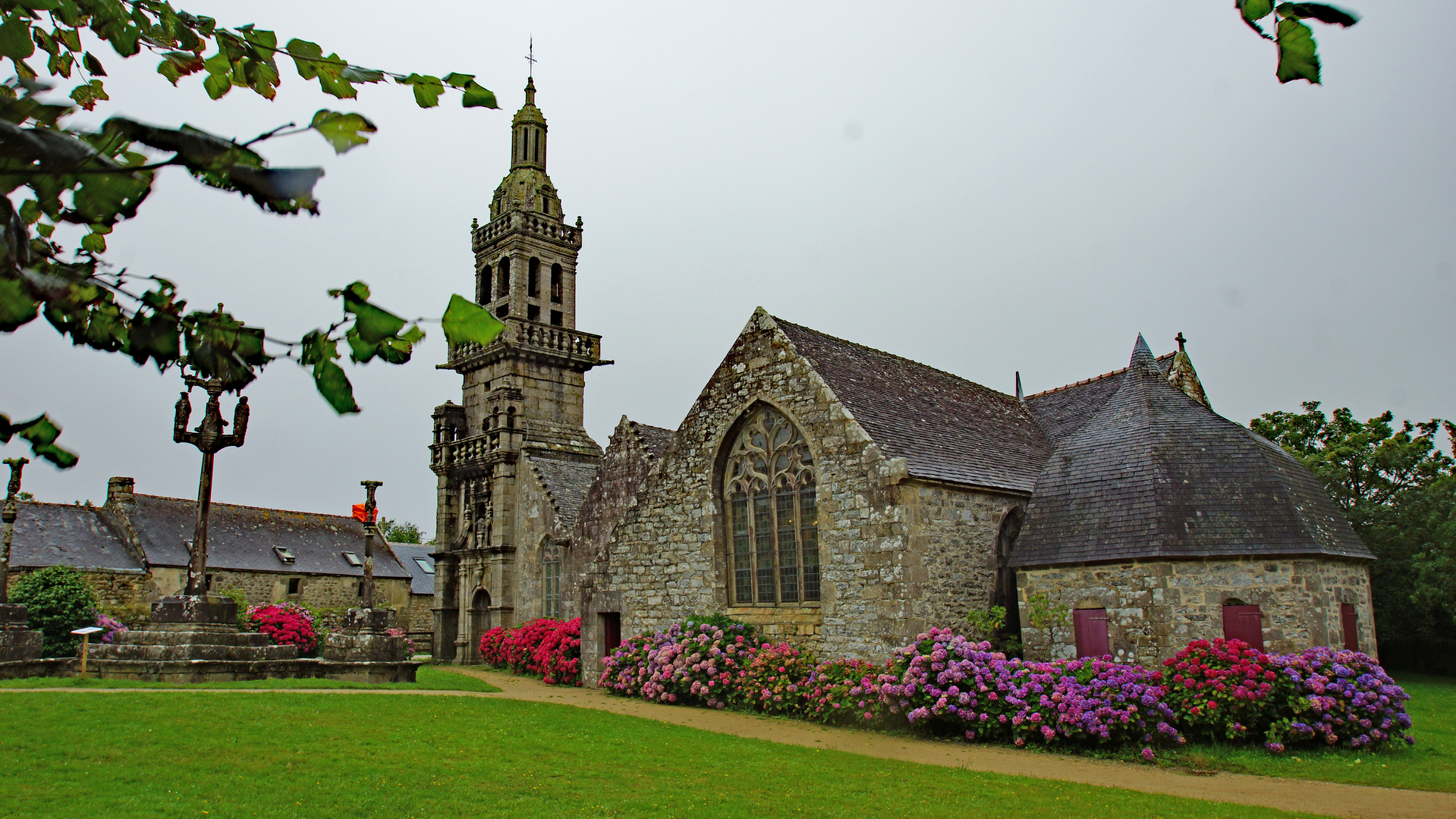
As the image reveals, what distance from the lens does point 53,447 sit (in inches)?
100

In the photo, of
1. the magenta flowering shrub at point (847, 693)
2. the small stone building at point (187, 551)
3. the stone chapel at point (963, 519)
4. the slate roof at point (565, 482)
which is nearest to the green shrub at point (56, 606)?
the small stone building at point (187, 551)

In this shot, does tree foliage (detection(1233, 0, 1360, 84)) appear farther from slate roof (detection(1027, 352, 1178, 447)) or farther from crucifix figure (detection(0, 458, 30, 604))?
crucifix figure (detection(0, 458, 30, 604))

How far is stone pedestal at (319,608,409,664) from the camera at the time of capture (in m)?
17.7

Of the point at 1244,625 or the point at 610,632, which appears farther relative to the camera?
the point at 610,632

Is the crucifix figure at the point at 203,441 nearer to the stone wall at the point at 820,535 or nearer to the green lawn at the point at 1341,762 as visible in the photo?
the stone wall at the point at 820,535

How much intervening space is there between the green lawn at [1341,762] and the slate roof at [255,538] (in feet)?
100

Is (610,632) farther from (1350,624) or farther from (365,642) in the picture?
(1350,624)

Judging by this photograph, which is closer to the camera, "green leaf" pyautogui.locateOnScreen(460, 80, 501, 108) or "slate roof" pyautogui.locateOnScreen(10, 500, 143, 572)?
"green leaf" pyautogui.locateOnScreen(460, 80, 501, 108)

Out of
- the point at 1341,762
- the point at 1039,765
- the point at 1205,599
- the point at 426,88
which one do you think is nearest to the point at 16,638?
the point at 1039,765

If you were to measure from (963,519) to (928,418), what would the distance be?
2.79 m

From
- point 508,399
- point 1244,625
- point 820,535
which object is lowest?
point 1244,625

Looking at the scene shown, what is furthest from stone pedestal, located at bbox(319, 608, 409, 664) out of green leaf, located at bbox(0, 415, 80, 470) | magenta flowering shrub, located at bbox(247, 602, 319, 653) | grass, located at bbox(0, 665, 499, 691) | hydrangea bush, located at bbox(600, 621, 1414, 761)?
Result: green leaf, located at bbox(0, 415, 80, 470)

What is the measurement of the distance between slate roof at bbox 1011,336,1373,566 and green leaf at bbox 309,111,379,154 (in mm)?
13914

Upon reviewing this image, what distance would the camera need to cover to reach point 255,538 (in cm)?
3581
